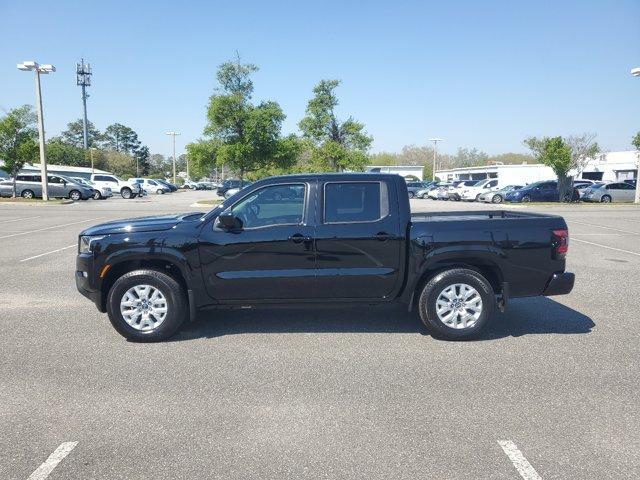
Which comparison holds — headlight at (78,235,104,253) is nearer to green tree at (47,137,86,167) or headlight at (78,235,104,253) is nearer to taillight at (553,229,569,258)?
taillight at (553,229,569,258)

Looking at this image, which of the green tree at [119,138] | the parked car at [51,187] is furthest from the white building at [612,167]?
the green tree at [119,138]

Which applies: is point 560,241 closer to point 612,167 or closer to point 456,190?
point 456,190

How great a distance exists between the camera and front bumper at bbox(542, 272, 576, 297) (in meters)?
5.09

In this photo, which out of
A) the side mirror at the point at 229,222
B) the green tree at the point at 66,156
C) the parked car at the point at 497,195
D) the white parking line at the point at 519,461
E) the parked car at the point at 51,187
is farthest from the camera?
the green tree at the point at 66,156

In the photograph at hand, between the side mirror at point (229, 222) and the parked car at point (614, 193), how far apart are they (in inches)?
1395

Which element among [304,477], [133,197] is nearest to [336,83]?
[133,197]

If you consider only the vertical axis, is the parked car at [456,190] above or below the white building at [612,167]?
below

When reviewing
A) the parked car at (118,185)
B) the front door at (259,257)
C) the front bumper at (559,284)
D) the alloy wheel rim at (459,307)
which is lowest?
the alloy wheel rim at (459,307)

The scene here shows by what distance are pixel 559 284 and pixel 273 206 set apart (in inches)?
130

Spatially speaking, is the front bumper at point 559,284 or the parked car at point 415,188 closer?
the front bumper at point 559,284

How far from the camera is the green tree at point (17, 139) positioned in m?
28.2

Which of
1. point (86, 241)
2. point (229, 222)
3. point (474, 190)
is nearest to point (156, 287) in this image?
point (86, 241)

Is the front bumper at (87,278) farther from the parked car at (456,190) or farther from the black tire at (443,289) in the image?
the parked car at (456,190)

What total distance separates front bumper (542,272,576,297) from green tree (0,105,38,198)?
3179cm
